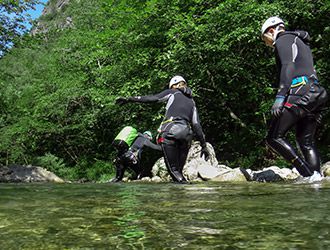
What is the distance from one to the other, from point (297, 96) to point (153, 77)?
1030cm

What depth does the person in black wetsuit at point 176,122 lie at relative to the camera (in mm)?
7422

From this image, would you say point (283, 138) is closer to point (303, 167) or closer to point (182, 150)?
point (303, 167)

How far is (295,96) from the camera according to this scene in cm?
570

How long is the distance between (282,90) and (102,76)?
45.9ft

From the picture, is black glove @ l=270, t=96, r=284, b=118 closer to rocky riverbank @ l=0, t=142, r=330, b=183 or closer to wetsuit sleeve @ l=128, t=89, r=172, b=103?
wetsuit sleeve @ l=128, t=89, r=172, b=103

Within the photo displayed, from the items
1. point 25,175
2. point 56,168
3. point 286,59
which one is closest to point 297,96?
point 286,59

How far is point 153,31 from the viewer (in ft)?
53.0

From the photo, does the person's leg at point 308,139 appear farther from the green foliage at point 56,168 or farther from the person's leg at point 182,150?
the green foliage at point 56,168

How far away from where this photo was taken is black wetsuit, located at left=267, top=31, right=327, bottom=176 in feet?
18.7

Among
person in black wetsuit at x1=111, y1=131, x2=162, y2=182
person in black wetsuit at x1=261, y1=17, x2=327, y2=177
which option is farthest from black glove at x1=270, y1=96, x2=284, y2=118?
person in black wetsuit at x1=111, y1=131, x2=162, y2=182

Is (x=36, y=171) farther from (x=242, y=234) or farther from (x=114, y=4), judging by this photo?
(x=242, y=234)

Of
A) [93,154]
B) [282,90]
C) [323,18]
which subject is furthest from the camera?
[93,154]

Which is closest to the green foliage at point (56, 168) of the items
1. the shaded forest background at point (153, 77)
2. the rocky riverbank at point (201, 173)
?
the shaded forest background at point (153, 77)

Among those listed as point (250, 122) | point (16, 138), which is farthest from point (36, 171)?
point (250, 122)
